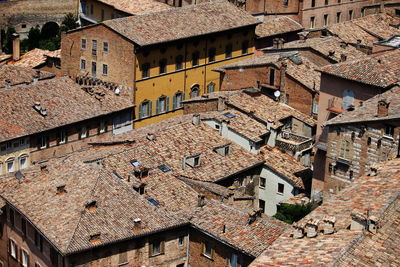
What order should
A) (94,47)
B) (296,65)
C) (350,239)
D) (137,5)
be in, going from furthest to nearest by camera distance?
(137,5) < (94,47) < (296,65) < (350,239)

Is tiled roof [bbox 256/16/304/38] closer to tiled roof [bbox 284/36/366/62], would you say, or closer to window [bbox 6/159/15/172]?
tiled roof [bbox 284/36/366/62]

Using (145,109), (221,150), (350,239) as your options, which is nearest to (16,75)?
(145,109)

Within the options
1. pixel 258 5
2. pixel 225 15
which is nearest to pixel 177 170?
pixel 225 15

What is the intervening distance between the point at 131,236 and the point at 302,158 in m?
20.3

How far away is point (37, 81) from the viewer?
79.1m

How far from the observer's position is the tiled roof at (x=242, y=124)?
2709 inches

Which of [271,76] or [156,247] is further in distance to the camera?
[271,76]

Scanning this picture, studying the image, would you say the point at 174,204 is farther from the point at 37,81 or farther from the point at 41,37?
the point at 41,37

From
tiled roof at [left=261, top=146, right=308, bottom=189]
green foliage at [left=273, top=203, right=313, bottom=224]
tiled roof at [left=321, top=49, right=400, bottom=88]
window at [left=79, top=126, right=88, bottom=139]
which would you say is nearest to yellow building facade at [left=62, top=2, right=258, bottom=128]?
window at [left=79, top=126, right=88, bottom=139]

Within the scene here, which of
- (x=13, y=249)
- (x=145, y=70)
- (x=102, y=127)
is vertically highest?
(x=145, y=70)

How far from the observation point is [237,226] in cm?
5544

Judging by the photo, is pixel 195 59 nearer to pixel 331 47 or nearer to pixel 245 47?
pixel 245 47

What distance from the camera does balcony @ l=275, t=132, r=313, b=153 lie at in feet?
232

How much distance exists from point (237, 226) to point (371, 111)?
11242mm
